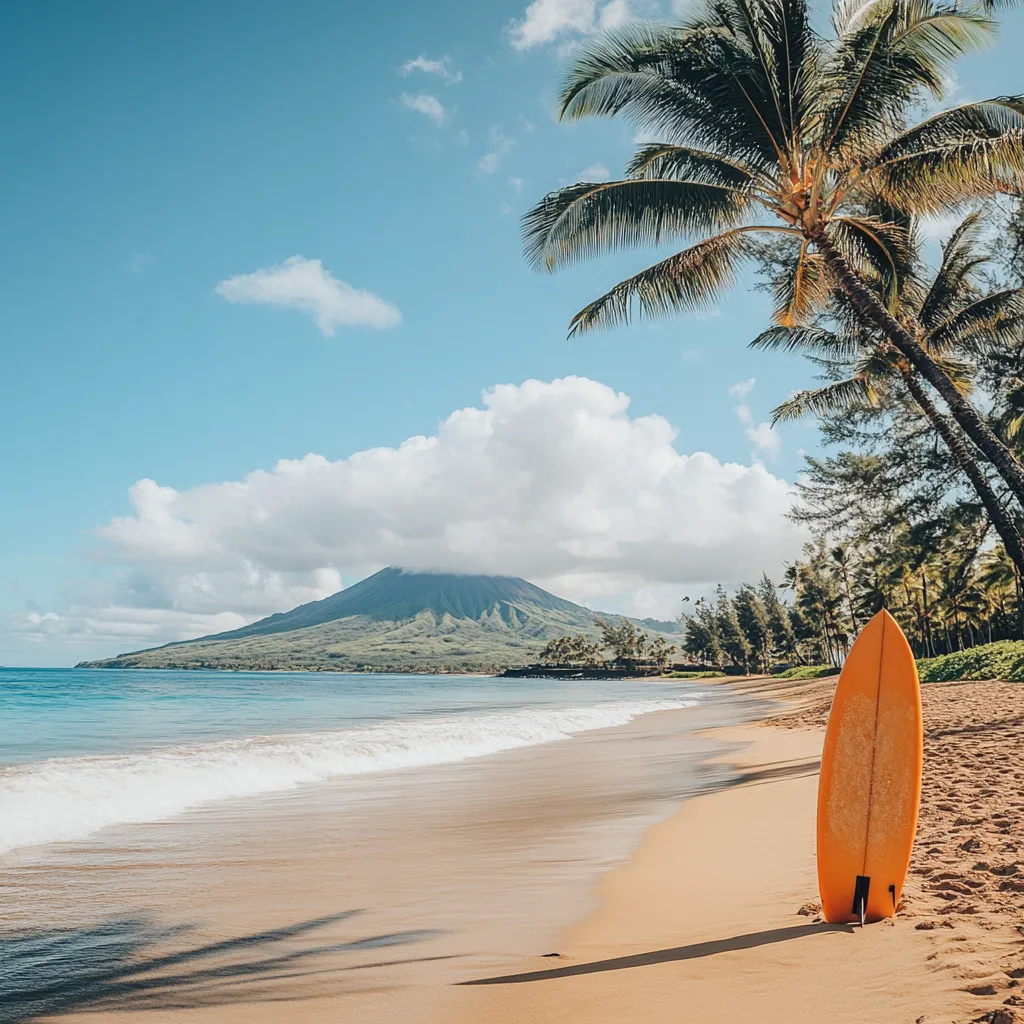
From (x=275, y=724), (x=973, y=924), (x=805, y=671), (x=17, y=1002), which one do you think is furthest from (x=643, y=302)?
(x=805, y=671)

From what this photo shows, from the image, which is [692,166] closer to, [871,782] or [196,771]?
[871,782]

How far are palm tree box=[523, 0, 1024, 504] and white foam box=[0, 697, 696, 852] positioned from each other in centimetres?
765

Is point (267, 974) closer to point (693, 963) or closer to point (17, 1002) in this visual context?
point (17, 1002)

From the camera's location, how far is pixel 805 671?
59.4 m

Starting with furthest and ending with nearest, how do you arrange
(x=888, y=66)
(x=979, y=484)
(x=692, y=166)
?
(x=979, y=484) → (x=692, y=166) → (x=888, y=66)

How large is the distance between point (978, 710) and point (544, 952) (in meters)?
11.6

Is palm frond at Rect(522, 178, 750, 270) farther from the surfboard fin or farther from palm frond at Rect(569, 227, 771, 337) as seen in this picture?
the surfboard fin

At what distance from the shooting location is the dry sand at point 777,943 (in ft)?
9.21

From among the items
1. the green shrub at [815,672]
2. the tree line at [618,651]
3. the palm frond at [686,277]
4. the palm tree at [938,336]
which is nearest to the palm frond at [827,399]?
the palm tree at [938,336]

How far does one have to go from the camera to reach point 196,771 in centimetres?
1008

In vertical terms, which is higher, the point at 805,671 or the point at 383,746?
the point at 383,746

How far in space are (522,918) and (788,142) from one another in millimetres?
8057

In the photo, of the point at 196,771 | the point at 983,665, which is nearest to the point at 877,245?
the point at 196,771

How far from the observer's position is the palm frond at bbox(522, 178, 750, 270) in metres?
9.23
